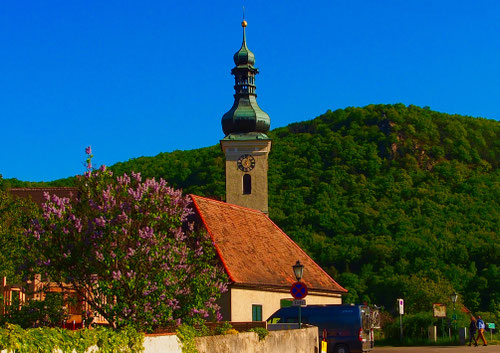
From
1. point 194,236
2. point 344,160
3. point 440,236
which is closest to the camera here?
point 194,236

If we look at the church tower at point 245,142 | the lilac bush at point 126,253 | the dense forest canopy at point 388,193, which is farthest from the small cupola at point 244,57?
the lilac bush at point 126,253

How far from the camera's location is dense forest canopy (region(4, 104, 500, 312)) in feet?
205

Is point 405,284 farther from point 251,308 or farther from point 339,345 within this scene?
point 339,345

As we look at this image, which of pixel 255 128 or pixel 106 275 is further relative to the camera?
pixel 255 128

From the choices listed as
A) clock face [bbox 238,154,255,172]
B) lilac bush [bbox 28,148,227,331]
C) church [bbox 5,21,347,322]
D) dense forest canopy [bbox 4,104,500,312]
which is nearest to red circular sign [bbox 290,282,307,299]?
lilac bush [bbox 28,148,227,331]

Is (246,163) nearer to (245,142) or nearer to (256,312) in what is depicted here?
(245,142)

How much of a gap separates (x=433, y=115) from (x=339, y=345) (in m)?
80.0

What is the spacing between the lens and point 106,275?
67.4 feet

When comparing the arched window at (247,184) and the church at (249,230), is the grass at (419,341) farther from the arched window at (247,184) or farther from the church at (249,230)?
the arched window at (247,184)

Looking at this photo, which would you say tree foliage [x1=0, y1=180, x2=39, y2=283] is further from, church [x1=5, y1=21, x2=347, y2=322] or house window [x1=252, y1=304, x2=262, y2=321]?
house window [x1=252, y1=304, x2=262, y2=321]

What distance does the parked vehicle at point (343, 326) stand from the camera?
88.1 feet

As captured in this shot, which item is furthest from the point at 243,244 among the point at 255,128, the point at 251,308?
the point at 255,128

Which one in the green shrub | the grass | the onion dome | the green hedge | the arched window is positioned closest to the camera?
the green hedge

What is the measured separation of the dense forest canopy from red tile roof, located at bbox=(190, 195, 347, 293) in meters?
12.8
